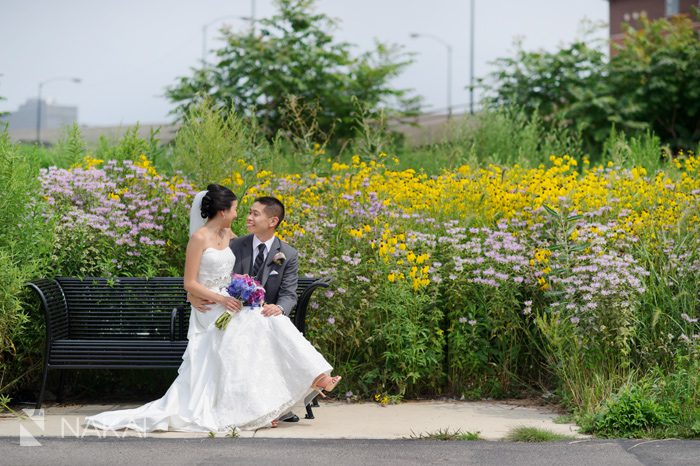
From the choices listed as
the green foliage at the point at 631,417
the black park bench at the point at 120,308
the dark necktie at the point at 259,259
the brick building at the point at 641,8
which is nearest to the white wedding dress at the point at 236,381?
the dark necktie at the point at 259,259

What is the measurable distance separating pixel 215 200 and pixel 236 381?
49.5 inches

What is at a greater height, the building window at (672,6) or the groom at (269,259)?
the building window at (672,6)

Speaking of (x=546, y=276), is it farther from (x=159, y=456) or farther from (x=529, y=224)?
(x=159, y=456)

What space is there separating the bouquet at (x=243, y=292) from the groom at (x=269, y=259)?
0.81 ft

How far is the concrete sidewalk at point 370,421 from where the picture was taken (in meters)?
6.14

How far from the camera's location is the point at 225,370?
6.30 meters

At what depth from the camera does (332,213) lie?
8.20 metres

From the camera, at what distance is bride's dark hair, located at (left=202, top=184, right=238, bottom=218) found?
6594 millimetres

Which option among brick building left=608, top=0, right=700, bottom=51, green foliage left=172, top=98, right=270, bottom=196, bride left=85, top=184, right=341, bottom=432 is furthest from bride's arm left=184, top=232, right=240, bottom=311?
brick building left=608, top=0, right=700, bottom=51

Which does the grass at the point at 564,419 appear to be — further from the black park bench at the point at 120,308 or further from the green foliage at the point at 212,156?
the green foliage at the point at 212,156

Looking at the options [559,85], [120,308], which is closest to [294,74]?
[559,85]

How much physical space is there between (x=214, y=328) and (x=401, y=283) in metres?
1.58

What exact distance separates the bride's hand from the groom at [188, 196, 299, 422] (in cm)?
29

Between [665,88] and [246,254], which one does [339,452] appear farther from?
[665,88]
